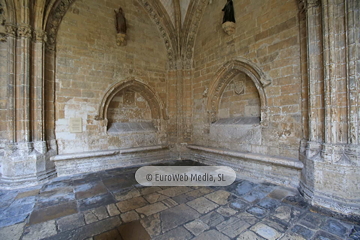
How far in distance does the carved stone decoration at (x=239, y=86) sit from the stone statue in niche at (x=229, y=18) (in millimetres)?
1251

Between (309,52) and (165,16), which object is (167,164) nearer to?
(309,52)

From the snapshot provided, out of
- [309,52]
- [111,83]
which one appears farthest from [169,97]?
[309,52]

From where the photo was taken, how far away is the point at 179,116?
624 cm

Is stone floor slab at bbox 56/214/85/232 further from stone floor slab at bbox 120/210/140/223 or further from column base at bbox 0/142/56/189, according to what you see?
column base at bbox 0/142/56/189

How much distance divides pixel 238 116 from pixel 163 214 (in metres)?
3.38

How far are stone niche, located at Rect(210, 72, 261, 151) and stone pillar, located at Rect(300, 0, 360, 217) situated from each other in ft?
4.32

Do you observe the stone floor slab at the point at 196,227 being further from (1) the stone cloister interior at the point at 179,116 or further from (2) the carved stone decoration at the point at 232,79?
(2) the carved stone decoration at the point at 232,79

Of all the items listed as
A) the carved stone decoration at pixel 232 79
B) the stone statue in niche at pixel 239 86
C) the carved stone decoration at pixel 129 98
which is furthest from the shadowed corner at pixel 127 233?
the carved stone decoration at pixel 129 98

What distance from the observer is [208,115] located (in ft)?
18.5

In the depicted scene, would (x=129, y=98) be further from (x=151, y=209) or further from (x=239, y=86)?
(x=151, y=209)

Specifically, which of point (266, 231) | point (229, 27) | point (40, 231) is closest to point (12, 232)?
point (40, 231)

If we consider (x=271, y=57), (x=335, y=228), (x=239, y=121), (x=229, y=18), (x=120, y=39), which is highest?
(x=229, y=18)

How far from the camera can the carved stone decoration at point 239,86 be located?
5027 mm

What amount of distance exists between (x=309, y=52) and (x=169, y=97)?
398 centimetres
